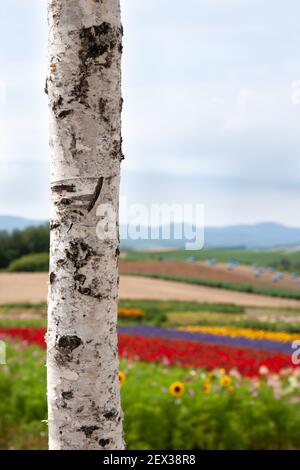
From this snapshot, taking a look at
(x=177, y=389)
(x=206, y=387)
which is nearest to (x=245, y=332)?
(x=206, y=387)

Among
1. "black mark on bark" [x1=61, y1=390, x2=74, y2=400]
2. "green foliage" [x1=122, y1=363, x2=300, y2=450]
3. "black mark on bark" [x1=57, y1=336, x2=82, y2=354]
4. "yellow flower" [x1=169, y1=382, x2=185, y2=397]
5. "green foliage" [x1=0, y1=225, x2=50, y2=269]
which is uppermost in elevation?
"green foliage" [x1=0, y1=225, x2=50, y2=269]

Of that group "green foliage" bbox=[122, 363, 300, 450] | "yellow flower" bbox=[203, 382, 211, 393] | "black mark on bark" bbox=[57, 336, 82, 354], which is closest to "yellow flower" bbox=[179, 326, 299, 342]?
"yellow flower" bbox=[203, 382, 211, 393]

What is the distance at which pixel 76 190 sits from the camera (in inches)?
79.3

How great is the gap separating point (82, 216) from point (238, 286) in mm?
26569

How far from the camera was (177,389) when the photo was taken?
20.4 feet

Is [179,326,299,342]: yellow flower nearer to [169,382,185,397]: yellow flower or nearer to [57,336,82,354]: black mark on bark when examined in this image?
[169,382,185,397]: yellow flower

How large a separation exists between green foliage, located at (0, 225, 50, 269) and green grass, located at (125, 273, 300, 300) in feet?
14.8

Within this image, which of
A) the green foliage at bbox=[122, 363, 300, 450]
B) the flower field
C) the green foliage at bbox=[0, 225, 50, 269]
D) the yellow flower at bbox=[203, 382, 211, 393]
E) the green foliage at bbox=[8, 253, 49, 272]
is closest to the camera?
the green foliage at bbox=[122, 363, 300, 450]

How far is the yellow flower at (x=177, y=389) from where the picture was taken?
6.16 metres

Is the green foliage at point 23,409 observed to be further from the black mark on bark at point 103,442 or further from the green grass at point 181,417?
the black mark on bark at point 103,442

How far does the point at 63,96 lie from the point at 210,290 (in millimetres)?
25865

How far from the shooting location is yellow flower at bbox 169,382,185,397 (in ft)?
20.2

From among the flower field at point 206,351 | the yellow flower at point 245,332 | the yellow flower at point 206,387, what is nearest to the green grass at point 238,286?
the yellow flower at point 245,332
